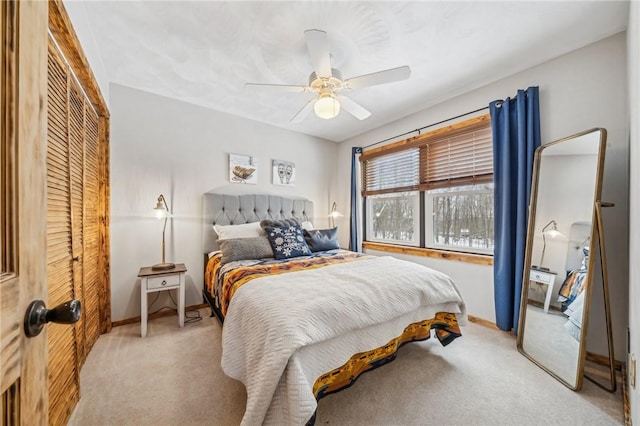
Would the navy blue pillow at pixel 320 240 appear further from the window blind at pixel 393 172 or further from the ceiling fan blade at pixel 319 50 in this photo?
the ceiling fan blade at pixel 319 50

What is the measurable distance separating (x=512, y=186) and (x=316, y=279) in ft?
6.79

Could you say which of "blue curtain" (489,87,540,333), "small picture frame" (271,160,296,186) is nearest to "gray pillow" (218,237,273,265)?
"small picture frame" (271,160,296,186)

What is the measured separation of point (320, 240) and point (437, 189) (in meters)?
1.59

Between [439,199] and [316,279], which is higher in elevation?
[439,199]

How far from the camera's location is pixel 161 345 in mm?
2248

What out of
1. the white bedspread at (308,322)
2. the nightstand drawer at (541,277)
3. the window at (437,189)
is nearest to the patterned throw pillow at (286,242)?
the white bedspread at (308,322)

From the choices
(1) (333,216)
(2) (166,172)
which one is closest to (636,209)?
(1) (333,216)

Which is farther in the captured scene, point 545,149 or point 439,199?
point 439,199

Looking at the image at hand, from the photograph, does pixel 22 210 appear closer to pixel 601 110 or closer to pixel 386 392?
pixel 386 392

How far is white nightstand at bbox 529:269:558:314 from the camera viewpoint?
2035 millimetres

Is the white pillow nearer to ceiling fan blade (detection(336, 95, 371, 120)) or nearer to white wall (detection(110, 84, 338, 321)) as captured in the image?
white wall (detection(110, 84, 338, 321))

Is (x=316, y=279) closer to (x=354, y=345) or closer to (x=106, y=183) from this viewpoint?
(x=354, y=345)

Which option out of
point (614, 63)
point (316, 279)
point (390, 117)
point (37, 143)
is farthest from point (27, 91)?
point (390, 117)

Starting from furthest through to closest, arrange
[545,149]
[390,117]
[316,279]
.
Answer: [390,117] < [545,149] < [316,279]
